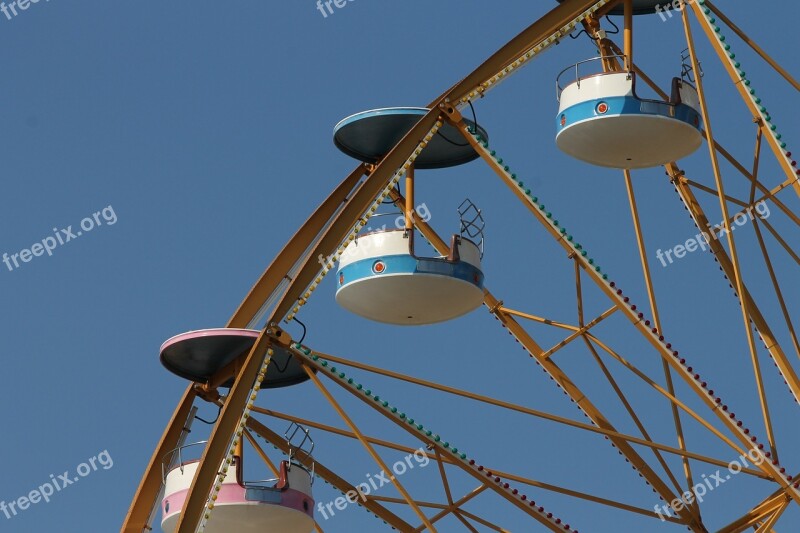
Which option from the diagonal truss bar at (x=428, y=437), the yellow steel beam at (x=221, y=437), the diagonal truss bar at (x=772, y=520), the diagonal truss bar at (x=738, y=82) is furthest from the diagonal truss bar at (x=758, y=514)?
the yellow steel beam at (x=221, y=437)

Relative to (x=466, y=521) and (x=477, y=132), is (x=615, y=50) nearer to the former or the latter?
(x=477, y=132)

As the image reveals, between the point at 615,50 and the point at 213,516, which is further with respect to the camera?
the point at 615,50

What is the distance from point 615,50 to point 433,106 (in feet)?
18.6

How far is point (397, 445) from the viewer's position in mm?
44125

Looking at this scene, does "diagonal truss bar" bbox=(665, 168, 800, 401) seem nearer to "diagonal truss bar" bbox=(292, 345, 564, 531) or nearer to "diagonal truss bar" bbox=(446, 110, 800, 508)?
"diagonal truss bar" bbox=(446, 110, 800, 508)

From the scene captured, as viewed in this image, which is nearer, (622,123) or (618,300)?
(618,300)

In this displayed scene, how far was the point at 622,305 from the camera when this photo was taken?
4181cm

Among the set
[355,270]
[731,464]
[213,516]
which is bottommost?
[731,464]

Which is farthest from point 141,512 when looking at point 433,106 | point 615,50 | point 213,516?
point 615,50

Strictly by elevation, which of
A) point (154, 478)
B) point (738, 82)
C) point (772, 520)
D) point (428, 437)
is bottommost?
point (772, 520)

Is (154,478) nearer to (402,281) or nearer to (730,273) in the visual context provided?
(402,281)

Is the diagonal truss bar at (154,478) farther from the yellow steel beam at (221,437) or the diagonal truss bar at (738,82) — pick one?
the diagonal truss bar at (738,82)

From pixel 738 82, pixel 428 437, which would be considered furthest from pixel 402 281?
pixel 738 82

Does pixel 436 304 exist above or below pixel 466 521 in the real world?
above
